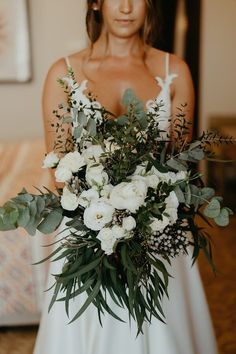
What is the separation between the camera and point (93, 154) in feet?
3.64

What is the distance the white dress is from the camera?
1409 mm

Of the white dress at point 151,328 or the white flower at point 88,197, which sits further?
the white dress at point 151,328

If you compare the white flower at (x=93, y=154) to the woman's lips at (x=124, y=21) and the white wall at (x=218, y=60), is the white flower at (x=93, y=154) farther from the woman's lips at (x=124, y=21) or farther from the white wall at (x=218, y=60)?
the white wall at (x=218, y=60)

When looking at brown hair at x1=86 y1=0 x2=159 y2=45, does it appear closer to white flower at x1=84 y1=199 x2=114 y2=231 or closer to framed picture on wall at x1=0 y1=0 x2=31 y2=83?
white flower at x1=84 y1=199 x2=114 y2=231

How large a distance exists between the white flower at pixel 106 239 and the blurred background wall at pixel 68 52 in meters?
3.74

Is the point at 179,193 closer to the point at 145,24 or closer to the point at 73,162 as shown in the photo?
the point at 73,162

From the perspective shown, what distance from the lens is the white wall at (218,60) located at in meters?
4.78

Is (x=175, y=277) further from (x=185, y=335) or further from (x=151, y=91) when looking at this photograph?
(x=151, y=91)

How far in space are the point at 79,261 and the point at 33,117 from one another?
3697 mm

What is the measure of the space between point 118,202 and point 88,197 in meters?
0.08

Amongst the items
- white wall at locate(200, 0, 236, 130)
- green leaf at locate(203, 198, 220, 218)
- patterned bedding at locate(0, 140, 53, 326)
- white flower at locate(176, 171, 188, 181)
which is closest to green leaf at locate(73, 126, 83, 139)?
white flower at locate(176, 171, 188, 181)

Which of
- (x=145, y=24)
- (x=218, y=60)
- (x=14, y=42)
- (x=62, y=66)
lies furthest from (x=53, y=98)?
(x=218, y=60)

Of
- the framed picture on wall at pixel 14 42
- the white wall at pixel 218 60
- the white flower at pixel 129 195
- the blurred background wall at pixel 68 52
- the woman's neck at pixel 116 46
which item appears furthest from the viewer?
the white wall at pixel 218 60

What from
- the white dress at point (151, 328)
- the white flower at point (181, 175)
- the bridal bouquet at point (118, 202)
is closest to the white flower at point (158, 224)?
the bridal bouquet at point (118, 202)
